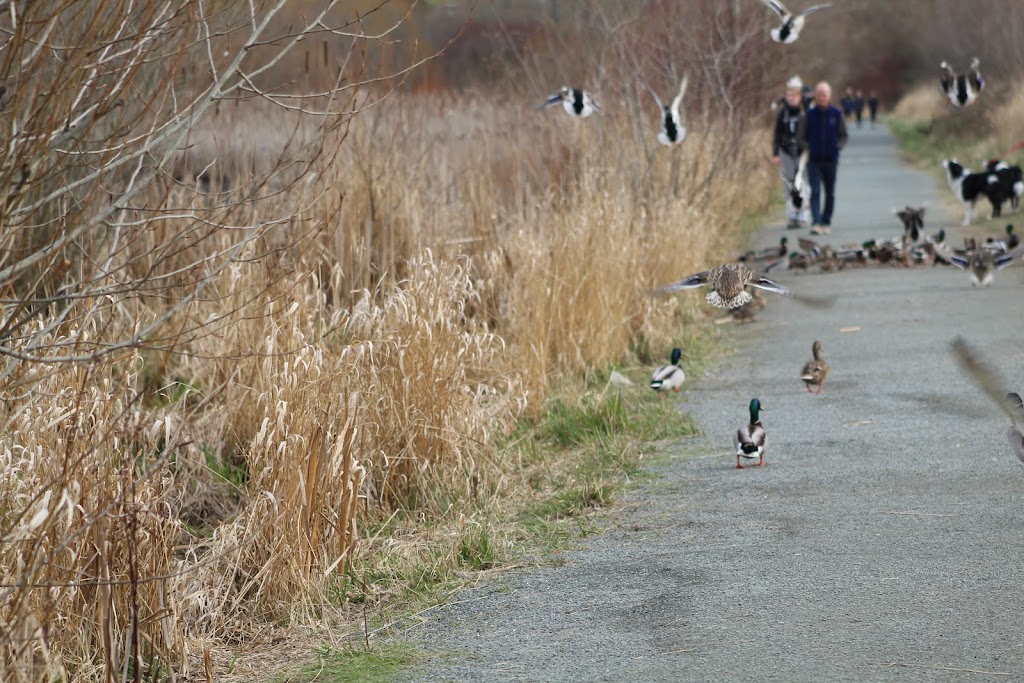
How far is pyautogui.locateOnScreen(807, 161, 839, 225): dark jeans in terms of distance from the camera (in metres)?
17.3

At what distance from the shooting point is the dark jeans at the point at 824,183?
17312 mm

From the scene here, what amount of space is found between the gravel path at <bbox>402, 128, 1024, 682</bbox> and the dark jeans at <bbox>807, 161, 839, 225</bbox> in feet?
28.1

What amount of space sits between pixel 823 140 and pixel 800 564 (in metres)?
12.7

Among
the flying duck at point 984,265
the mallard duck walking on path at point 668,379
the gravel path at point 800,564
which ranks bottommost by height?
the gravel path at point 800,564

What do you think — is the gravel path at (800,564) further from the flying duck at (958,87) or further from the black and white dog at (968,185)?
the black and white dog at (968,185)

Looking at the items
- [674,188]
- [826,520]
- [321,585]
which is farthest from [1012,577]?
[674,188]

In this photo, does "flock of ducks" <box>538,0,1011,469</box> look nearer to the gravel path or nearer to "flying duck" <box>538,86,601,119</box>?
"flying duck" <box>538,86,601,119</box>

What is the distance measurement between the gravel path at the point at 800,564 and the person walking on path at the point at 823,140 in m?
8.45

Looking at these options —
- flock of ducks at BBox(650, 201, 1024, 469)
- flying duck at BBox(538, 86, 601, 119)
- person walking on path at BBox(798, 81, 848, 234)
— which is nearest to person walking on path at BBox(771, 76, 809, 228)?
person walking on path at BBox(798, 81, 848, 234)

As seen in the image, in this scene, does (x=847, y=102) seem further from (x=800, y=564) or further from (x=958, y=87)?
(x=800, y=564)

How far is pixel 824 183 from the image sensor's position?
1745 cm

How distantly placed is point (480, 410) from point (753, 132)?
1657 cm

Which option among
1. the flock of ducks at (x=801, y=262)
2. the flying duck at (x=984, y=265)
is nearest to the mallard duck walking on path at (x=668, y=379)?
the flock of ducks at (x=801, y=262)

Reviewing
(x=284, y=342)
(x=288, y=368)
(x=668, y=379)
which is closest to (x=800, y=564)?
(x=288, y=368)
